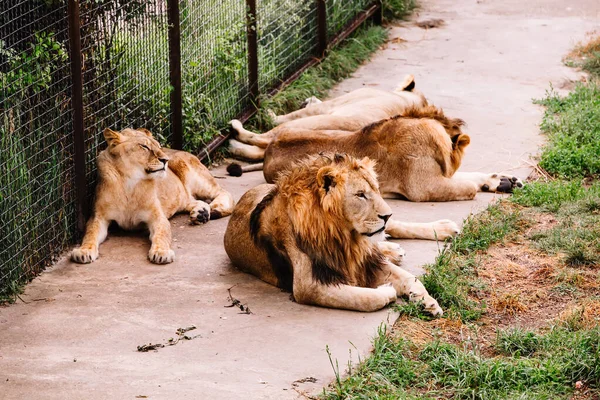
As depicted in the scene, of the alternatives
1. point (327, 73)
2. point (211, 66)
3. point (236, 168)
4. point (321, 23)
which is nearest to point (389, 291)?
point (236, 168)

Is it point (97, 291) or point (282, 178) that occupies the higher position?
point (282, 178)

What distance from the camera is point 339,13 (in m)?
12.4

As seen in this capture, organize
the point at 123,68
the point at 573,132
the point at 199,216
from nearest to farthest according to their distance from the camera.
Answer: the point at 199,216, the point at 123,68, the point at 573,132

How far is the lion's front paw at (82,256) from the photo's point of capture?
22.9 feet

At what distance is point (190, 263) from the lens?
7035 millimetres

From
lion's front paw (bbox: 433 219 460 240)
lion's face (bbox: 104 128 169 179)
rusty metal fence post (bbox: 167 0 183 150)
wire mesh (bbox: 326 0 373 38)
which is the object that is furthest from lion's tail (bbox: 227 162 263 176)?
wire mesh (bbox: 326 0 373 38)

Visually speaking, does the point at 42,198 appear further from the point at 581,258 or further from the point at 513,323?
the point at 581,258

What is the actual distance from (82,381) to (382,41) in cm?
859

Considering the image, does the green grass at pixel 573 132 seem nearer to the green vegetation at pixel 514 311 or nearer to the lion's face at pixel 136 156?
the green vegetation at pixel 514 311

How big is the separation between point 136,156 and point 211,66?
2.24 metres

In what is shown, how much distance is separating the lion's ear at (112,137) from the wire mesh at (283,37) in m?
3.15

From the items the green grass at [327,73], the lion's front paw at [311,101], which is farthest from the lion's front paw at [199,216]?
the lion's front paw at [311,101]

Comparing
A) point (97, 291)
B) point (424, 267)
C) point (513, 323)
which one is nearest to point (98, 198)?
point (97, 291)

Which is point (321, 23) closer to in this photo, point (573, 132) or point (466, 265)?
point (573, 132)
